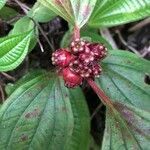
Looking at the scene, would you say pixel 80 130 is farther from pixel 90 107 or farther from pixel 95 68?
pixel 95 68

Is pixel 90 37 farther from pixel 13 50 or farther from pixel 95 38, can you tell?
pixel 13 50

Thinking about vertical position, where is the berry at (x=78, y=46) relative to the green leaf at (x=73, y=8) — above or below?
below

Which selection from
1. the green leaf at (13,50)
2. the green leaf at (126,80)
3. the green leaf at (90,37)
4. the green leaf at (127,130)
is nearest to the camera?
the green leaf at (13,50)

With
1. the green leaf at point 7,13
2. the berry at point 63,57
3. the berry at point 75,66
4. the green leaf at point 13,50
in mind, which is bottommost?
the berry at point 75,66

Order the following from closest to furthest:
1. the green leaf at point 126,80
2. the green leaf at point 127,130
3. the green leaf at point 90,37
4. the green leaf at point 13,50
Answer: the green leaf at point 13,50 < the green leaf at point 127,130 < the green leaf at point 126,80 < the green leaf at point 90,37

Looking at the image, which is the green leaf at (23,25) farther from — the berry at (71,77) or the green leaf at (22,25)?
the berry at (71,77)

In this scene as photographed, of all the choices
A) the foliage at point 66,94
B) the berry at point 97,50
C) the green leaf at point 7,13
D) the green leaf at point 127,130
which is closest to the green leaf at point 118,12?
the foliage at point 66,94

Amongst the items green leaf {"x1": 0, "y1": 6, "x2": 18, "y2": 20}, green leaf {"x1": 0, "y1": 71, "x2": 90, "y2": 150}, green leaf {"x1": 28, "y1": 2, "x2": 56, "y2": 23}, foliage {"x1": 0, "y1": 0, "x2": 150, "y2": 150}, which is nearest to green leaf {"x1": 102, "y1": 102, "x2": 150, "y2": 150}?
foliage {"x1": 0, "y1": 0, "x2": 150, "y2": 150}

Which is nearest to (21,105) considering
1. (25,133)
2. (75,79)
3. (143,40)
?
(25,133)
